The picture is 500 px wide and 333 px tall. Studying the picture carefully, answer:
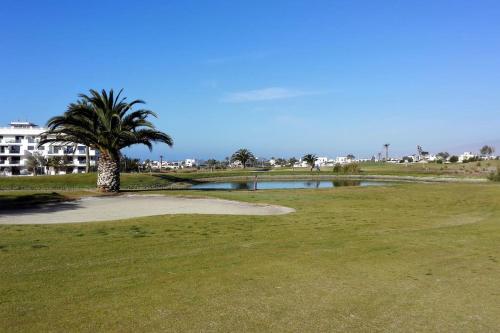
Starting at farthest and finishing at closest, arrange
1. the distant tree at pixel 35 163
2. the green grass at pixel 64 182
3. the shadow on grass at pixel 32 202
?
the distant tree at pixel 35 163, the green grass at pixel 64 182, the shadow on grass at pixel 32 202

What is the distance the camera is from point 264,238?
11289 mm

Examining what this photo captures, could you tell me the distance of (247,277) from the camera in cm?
726

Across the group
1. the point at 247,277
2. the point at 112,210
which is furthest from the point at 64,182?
the point at 247,277

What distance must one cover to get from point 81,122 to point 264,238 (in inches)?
887

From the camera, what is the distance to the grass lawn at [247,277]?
5.36m

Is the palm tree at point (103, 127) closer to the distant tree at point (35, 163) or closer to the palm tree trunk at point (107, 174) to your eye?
the palm tree trunk at point (107, 174)

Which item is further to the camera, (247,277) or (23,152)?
(23,152)

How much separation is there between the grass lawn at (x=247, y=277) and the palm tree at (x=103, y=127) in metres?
17.2

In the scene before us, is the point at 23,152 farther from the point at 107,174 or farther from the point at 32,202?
the point at 32,202

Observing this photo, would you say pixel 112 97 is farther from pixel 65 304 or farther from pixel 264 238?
pixel 65 304

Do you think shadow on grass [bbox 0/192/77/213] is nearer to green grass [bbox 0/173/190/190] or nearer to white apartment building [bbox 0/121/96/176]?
green grass [bbox 0/173/190/190]

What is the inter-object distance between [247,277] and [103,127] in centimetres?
2546

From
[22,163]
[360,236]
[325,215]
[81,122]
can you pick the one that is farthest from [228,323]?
[22,163]

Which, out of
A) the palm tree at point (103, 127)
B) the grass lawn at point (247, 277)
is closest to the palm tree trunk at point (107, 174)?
the palm tree at point (103, 127)
